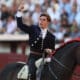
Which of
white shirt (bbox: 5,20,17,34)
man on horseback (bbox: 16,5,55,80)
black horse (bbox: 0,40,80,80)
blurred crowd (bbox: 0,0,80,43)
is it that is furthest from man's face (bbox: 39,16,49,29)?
white shirt (bbox: 5,20,17,34)

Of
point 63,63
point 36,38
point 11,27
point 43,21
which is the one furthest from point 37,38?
point 11,27

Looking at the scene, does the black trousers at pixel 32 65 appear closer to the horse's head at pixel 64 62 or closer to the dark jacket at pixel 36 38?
the dark jacket at pixel 36 38

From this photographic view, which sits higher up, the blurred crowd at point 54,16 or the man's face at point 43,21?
the man's face at point 43,21

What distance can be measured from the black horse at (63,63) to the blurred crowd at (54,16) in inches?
215

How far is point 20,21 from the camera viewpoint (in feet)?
21.6

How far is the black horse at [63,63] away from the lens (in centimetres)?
589

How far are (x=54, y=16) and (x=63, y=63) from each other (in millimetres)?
6305

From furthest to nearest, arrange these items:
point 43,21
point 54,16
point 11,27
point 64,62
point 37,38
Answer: point 11,27 → point 54,16 → point 37,38 → point 43,21 → point 64,62

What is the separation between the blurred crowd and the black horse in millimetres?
5470

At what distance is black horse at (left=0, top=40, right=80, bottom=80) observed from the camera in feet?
19.3

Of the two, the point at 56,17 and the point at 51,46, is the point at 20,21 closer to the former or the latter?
the point at 51,46

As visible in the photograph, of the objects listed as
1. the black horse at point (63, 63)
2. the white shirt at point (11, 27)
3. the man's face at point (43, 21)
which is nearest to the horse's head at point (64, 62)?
the black horse at point (63, 63)

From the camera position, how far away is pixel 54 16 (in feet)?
40.1

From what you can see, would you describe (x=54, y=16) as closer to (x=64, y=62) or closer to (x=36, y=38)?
(x=36, y=38)
